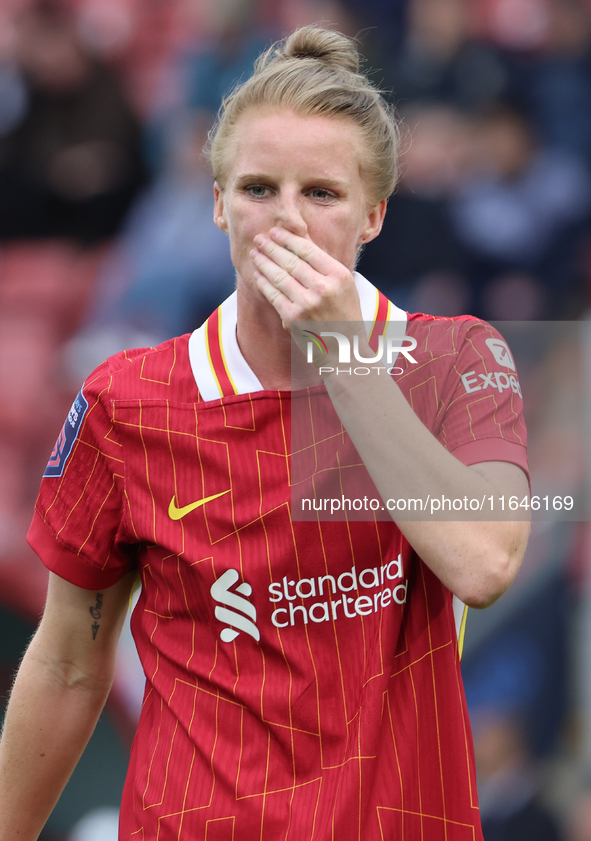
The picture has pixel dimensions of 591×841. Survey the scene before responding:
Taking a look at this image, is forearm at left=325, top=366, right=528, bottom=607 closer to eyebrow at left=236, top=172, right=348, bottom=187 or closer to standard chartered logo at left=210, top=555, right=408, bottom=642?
standard chartered logo at left=210, top=555, right=408, bottom=642

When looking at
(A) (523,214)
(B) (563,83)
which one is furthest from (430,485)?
(B) (563,83)

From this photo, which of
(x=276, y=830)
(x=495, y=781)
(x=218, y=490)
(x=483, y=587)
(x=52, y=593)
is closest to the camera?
(x=483, y=587)

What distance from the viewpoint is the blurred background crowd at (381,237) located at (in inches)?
148

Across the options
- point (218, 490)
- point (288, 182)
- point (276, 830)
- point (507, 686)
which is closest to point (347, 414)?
point (218, 490)

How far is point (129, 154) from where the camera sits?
159 inches

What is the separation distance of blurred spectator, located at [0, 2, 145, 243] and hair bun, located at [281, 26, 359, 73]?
2317mm

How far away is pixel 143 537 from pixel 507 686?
2640 millimetres

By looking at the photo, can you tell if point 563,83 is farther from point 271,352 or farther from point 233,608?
point 233,608

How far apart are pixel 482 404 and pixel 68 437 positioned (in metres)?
0.79

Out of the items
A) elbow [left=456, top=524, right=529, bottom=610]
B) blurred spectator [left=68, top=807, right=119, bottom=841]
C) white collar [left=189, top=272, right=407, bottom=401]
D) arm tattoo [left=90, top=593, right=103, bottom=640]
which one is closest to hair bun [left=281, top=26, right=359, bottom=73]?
Result: white collar [left=189, top=272, right=407, bottom=401]

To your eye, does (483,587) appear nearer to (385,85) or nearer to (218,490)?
(218,490)

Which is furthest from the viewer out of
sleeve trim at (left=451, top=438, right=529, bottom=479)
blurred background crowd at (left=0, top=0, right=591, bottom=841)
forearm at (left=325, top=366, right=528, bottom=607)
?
blurred background crowd at (left=0, top=0, right=591, bottom=841)

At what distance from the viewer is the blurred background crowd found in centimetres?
377

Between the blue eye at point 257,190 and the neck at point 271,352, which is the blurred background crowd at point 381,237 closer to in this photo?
the neck at point 271,352
